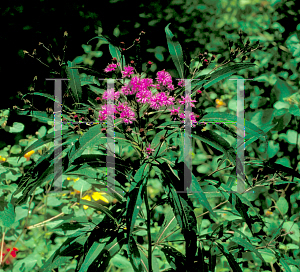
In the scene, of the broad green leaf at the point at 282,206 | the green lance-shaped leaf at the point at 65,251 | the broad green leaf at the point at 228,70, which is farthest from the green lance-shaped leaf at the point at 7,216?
the broad green leaf at the point at 282,206

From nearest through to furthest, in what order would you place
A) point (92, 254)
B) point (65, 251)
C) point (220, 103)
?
1. point (92, 254)
2. point (65, 251)
3. point (220, 103)

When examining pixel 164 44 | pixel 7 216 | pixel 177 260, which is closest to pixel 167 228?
pixel 177 260

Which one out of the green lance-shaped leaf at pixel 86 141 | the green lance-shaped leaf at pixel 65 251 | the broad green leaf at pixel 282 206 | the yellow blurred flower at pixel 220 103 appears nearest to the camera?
the green lance-shaped leaf at pixel 86 141

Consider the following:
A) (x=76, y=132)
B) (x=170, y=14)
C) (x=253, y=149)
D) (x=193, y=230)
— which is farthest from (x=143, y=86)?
(x=170, y=14)

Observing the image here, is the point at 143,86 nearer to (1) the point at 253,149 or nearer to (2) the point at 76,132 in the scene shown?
(2) the point at 76,132

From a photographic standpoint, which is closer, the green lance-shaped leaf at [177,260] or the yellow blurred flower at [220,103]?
the green lance-shaped leaf at [177,260]

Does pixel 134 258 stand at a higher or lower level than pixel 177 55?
lower

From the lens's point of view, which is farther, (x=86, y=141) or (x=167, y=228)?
(x=167, y=228)

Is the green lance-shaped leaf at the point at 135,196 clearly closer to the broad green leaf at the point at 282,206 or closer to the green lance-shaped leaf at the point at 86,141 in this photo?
the green lance-shaped leaf at the point at 86,141

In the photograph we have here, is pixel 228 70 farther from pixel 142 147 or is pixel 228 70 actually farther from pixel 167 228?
pixel 167 228

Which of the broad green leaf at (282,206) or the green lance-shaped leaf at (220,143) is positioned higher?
the green lance-shaped leaf at (220,143)

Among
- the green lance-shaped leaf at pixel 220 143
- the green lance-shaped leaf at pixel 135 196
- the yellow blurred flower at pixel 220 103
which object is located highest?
the yellow blurred flower at pixel 220 103

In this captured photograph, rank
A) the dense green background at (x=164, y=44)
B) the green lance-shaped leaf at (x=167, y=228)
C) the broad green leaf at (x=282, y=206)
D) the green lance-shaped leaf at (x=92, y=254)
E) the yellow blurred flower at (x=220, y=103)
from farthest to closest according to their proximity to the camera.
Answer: the yellow blurred flower at (x=220, y=103), the dense green background at (x=164, y=44), the broad green leaf at (x=282, y=206), the green lance-shaped leaf at (x=167, y=228), the green lance-shaped leaf at (x=92, y=254)

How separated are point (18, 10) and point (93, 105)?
1.30 meters
